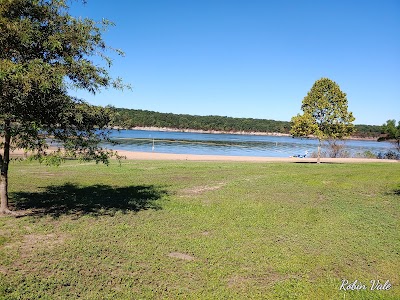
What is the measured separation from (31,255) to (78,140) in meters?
3.54

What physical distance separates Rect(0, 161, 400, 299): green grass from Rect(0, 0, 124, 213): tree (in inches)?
91.3

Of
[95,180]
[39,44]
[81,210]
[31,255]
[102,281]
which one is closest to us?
[102,281]

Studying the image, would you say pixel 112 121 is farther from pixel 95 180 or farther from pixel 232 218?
pixel 95 180

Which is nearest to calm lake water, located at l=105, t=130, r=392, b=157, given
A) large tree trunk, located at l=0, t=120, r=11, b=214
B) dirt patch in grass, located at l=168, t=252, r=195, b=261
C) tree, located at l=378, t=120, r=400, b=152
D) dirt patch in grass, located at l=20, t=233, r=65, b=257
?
tree, located at l=378, t=120, r=400, b=152

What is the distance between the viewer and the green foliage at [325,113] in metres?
31.4

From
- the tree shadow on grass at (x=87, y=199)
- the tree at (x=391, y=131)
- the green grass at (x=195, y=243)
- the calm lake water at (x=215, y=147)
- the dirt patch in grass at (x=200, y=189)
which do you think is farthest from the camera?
the calm lake water at (x=215, y=147)

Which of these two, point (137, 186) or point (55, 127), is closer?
point (55, 127)

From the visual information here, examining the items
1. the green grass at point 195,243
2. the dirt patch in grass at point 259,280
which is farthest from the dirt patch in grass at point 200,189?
the dirt patch in grass at point 259,280

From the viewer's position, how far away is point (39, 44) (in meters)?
9.14

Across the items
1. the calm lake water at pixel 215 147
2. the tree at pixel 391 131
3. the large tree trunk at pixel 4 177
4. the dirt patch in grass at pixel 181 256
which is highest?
the tree at pixel 391 131

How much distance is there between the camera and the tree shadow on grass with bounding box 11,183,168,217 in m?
11.6

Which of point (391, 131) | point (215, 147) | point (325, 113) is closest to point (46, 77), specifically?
point (325, 113)

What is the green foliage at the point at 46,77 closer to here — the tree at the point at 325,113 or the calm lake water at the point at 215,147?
the calm lake water at the point at 215,147

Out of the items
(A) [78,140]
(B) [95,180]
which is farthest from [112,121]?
(B) [95,180]
